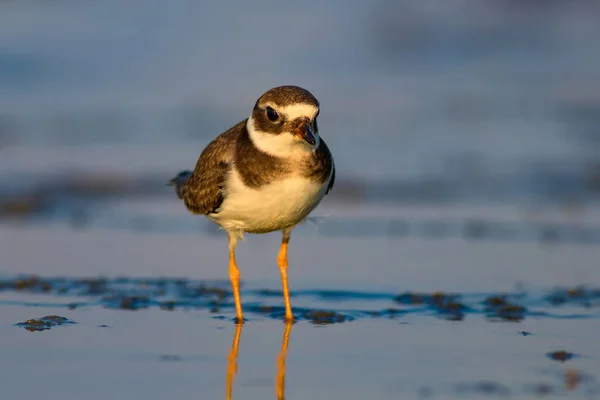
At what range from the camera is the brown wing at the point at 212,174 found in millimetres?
7117

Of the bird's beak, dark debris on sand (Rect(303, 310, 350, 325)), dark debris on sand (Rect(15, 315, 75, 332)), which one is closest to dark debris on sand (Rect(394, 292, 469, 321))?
dark debris on sand (Rect(303, 310, 350, 325))

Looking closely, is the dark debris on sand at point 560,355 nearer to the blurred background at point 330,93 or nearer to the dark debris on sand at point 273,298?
the dark debris on sand at point 273,298

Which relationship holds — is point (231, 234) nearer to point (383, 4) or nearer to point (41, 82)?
point (41, 82)

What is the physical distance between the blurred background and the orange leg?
426cm

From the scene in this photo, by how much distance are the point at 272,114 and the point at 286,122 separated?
12cm

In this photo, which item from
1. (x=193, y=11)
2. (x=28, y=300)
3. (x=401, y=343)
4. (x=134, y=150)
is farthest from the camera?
(x=193, y=11)

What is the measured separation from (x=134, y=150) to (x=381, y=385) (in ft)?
28.6

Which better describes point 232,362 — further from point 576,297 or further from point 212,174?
point 576,297

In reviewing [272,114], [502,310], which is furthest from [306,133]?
[502,310]

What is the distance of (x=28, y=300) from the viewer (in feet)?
23.5

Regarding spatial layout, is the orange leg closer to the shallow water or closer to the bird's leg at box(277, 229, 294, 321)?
the shallow water

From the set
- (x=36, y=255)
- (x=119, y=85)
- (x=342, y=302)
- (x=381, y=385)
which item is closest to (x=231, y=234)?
(x=342, y=302)

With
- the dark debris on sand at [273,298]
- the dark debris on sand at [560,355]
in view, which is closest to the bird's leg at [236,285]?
the dark debris on sand at [273,298]

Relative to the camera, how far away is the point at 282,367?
5574mm
